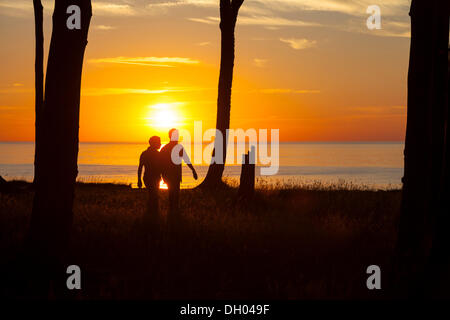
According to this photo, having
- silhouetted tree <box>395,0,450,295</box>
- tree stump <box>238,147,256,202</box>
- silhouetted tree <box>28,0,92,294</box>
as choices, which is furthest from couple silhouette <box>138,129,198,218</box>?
silhouetted tree <box>395,0,450,295</box>

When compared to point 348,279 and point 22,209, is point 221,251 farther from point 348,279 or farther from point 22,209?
point 22,209

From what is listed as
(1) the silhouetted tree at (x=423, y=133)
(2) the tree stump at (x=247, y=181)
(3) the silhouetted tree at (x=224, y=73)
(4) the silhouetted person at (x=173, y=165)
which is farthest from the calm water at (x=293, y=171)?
(1) the silhouetted tree at (x=423, y=133)

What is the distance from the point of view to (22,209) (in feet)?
44.3

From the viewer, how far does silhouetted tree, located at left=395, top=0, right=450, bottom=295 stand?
7.99 m

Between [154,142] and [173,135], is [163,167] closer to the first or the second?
[154,142]

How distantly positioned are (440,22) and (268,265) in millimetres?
4653

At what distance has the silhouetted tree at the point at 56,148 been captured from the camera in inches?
329

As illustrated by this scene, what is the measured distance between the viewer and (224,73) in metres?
21.8

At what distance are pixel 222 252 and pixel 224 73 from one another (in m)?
13.5

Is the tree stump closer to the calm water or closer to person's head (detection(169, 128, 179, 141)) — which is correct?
person's head (detection(169, 128, 179, 141))

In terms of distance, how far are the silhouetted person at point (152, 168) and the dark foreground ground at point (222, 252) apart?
611 mm

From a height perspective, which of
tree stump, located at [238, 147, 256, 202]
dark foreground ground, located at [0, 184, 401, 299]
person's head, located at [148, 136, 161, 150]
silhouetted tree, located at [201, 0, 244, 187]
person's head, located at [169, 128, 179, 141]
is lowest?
dark foreground ground, located at [0, 184, 401, 299]

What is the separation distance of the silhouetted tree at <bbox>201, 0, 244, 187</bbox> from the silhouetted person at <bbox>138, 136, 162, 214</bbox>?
8.28 meters
